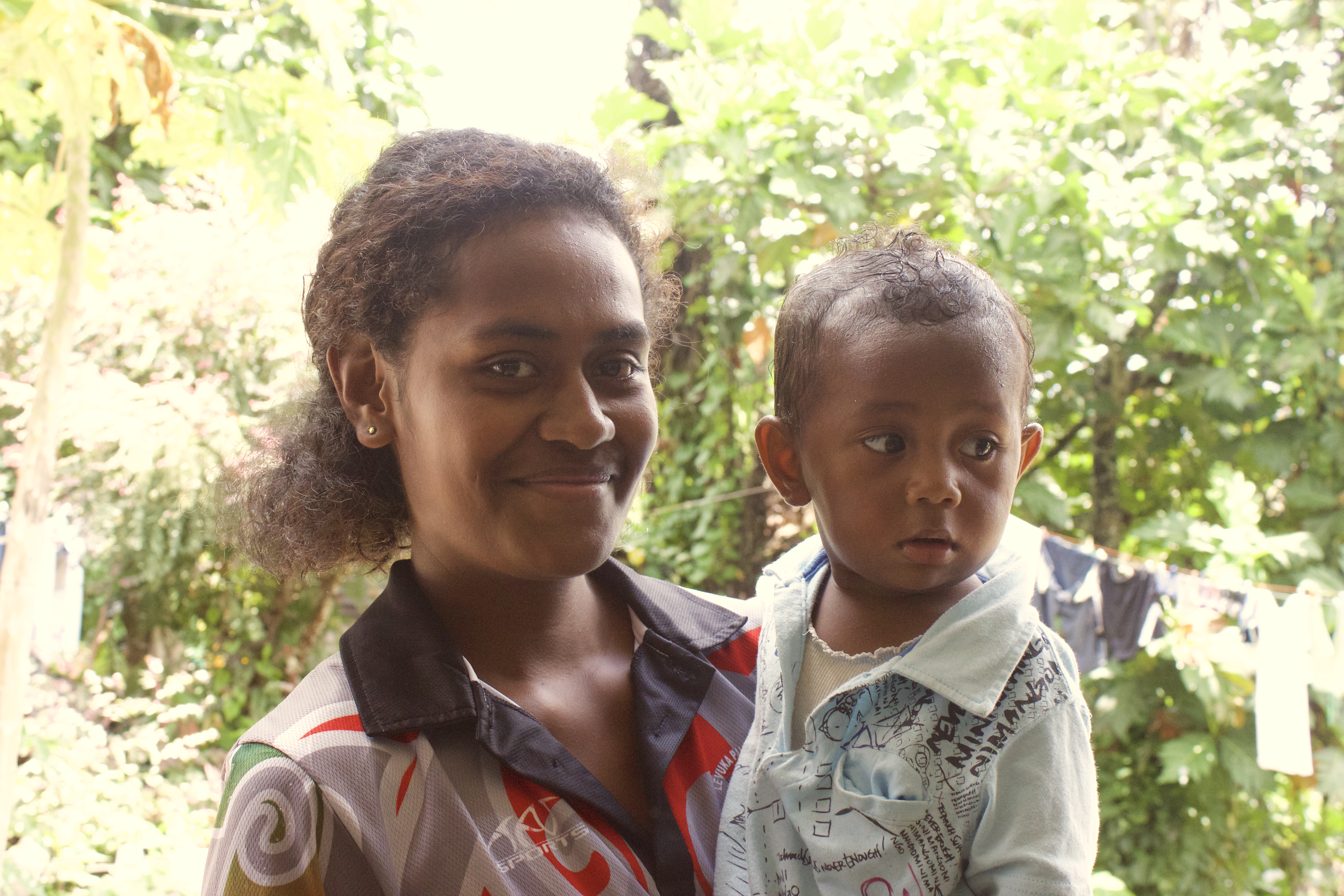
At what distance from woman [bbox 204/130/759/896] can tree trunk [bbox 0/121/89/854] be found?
2.06 metres

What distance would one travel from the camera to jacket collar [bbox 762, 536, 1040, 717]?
3.82ft

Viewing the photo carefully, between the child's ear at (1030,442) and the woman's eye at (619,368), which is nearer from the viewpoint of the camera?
the woman's eye at (619,368)

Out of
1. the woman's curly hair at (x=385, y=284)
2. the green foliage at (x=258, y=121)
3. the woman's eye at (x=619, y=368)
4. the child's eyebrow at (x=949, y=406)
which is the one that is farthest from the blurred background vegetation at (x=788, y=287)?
the child's eyebrow at (x=949, y=406)

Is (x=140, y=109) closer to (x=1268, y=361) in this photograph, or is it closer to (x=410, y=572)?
(x=410, y=572)

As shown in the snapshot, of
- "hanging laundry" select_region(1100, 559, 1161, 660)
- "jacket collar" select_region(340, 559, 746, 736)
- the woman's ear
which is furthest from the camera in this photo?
"hanging laundry" select_region(1100, 559, 1161, 660)

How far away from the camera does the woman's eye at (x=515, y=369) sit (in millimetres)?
1197

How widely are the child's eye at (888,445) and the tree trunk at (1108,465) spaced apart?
3.30m

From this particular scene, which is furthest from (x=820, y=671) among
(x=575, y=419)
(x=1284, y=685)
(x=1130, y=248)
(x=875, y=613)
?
(x=1130, y=248)

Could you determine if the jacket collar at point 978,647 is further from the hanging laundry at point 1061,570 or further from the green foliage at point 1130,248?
the hanging laundry at point 1061,570

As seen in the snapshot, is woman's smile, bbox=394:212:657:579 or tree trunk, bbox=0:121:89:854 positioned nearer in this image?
woman's smile, bbox=394:212:657:579

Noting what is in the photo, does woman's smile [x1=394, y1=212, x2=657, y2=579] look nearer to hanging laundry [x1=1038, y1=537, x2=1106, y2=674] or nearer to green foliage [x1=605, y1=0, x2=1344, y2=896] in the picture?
green foliage [x1=605, y1=0, x2=1344, y2=896]

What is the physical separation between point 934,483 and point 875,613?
244 millimetres

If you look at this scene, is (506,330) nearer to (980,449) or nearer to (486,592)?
(486,592)

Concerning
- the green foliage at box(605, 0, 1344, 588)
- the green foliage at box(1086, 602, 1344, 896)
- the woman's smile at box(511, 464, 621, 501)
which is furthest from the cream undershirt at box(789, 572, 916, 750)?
the green foliage at box(1086, 602, 1344, 896)
